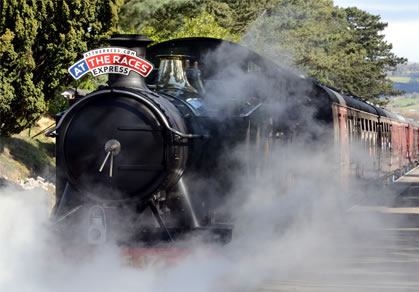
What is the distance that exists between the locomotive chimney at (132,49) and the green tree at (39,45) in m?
8.29

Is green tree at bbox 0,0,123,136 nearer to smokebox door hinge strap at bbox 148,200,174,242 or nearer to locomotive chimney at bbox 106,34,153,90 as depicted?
locomotive chimney at bbox 106,34,153,90

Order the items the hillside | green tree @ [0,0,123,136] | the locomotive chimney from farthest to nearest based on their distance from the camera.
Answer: the hillside < green tree @ [0,0,123,136] < the locomotive chimney

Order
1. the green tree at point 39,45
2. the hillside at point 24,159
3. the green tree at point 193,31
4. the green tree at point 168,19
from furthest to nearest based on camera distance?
the green tree at point 193,31 → the green tree at point 168,19 → the hillside at point 24,159 → the green tree at point 39,45

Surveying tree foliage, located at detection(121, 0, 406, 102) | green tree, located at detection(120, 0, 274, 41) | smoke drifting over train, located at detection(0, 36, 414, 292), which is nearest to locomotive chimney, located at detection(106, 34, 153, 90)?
smoke drifting over train, located at detection(0, 36, 414, 292)

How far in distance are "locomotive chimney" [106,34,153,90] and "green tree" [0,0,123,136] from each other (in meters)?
8.29

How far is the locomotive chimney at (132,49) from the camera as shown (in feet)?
25.5

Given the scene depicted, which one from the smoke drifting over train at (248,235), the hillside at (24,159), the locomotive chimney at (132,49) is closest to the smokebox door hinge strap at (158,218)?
the smoke drifting over train at (248,235)

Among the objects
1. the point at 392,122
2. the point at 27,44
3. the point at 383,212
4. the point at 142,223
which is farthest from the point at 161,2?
the point at 142,223

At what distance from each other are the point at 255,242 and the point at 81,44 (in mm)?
10774

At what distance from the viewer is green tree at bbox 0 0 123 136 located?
16.8 m

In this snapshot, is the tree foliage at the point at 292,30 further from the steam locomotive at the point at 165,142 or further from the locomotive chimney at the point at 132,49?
the locomotive chimney at the point at 132,49

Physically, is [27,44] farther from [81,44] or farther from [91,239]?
[91,239]

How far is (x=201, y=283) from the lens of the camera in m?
7.50

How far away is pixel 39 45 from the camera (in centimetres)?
1853
